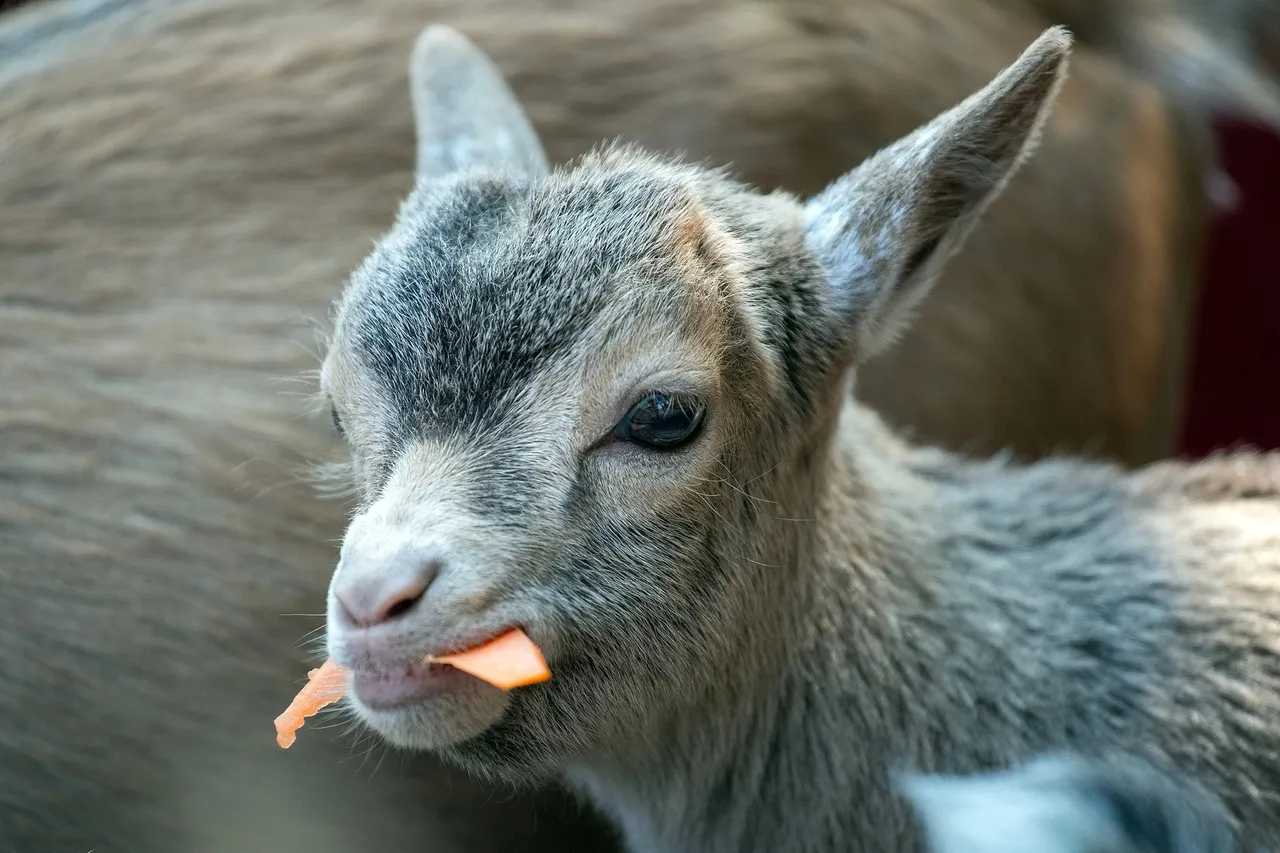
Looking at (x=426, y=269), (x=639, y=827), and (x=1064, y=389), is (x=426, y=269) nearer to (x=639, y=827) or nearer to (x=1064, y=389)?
(x=639, y=827)

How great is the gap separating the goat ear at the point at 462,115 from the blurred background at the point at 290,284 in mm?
344

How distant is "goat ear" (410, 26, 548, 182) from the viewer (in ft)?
6.57

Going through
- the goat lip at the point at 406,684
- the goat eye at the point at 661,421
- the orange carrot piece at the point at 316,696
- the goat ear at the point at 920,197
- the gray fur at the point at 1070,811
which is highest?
the goat ear at the point at 920,197

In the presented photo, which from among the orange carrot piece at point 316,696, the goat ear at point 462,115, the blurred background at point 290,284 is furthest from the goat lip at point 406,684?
the goat ear at point 462,115

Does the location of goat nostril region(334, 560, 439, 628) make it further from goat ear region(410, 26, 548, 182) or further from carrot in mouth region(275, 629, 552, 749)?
goat ear region(410, 26, 548, 182)

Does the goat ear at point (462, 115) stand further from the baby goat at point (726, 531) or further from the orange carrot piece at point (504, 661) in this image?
the orange carrot piece at point (504, 661)

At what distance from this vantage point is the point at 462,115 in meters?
2.03

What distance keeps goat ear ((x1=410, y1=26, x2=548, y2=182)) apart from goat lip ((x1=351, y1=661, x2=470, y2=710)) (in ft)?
2.91

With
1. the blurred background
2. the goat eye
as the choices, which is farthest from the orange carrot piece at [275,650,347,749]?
the goat eye

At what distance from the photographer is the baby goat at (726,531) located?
4.68 ft

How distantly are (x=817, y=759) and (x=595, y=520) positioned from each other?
1.83 ft

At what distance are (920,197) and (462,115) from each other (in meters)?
0.80

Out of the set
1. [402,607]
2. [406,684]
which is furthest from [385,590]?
[406,684]

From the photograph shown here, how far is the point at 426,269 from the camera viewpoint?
1.52m
